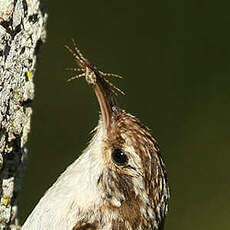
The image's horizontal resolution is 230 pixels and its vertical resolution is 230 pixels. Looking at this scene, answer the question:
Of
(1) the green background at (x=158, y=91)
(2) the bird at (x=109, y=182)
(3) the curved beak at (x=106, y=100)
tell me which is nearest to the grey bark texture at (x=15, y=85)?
(2) the bird at (x=109, y=182)

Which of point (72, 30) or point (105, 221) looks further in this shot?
point (72, 30)

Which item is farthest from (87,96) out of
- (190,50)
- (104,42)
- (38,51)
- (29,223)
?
(29,223)

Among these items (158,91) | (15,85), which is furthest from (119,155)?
(158,91)

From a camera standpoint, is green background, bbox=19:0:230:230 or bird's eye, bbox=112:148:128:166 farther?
green background, bbox=19:0:230:230

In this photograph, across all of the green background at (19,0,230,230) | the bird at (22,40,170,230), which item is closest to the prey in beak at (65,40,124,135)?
the bird at (22,40,170,230)

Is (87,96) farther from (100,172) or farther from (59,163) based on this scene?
(100,172)

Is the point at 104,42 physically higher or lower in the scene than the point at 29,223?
higher

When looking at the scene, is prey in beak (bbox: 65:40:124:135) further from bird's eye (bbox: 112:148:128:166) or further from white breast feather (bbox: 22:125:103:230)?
white breast feather (bbox: 22:125:103:230)

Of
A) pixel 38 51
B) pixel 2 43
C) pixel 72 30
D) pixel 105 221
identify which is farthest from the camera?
pixel 72 30
